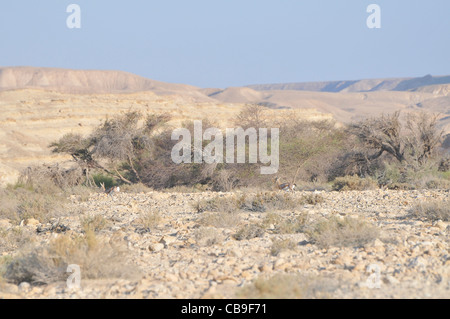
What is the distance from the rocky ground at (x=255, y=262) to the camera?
4.92m

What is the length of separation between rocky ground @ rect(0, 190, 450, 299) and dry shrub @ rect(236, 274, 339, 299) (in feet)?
0.06

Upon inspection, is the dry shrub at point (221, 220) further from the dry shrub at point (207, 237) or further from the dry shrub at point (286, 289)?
the dry shrub at point (286, 289)

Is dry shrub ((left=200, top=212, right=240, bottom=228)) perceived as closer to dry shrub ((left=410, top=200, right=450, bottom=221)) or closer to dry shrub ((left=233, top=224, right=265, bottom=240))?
dry shrub ((left=233, top=224, right=265, bottom=240))

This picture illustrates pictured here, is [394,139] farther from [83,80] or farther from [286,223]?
[83,80]

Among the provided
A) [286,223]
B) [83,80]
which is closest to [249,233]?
[286,223]

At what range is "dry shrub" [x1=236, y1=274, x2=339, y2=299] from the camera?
4676 mm

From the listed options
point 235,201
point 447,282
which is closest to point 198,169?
point 235,201

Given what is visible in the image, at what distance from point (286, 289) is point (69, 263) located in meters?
2.45

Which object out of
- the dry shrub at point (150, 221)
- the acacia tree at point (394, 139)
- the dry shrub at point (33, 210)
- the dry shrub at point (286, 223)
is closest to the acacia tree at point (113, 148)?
the dry shrub at point (33, 210)

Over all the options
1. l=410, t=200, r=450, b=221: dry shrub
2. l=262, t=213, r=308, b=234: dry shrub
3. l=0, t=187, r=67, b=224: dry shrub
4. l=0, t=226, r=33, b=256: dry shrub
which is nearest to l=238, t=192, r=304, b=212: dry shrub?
l=262, t=213, r=308, b=234: dry shrub

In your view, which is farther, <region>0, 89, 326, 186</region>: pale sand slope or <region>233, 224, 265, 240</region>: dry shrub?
<region>0, 89, 326, 186</region>: pale sand slope

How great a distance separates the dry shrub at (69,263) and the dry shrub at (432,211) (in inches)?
199

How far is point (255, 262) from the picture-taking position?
5.95 metres
